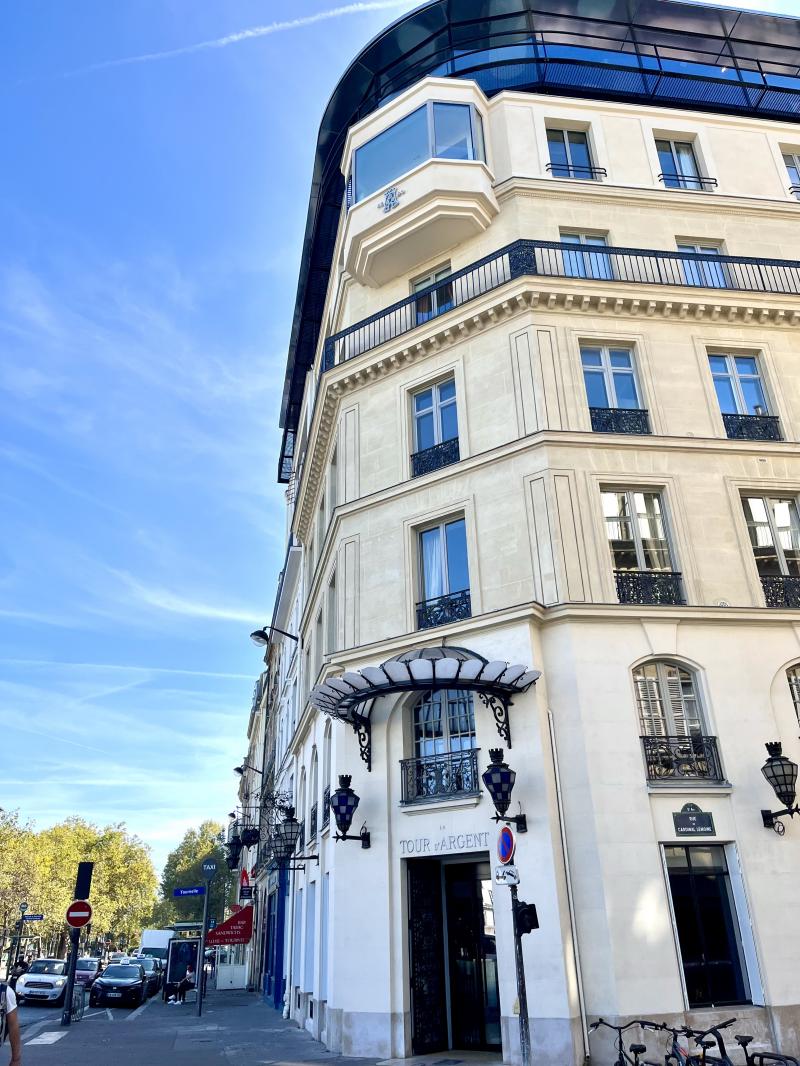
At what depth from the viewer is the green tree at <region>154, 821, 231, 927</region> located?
8523 centimetres

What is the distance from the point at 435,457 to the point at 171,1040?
48.9 ft

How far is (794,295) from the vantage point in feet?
59.0

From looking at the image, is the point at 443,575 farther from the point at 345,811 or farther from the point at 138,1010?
the point at 138,1010

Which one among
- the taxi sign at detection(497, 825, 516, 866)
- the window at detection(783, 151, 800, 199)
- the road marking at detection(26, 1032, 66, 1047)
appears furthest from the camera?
the window at detection(783, 151, 800, 199)

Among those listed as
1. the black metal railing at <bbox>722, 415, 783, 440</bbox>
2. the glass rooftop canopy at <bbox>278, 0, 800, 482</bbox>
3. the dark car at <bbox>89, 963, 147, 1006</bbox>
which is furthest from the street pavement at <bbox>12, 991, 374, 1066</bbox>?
the glass rooftop canopy at <bbox>278, 0, 800, 482</bbox>

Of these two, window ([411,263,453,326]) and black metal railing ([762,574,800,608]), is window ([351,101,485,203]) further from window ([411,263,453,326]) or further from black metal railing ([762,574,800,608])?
black metal railing ([762,574,800,608])

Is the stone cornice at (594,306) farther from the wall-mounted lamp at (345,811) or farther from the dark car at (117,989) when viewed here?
the dark car at (117,989)

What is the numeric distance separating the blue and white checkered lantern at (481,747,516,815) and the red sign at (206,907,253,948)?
20.4 metres

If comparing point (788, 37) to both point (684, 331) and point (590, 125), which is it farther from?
point (684, 331)

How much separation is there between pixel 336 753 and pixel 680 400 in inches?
409

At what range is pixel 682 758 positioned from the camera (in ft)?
44.5

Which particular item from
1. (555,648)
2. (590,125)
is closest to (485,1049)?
(555,648)

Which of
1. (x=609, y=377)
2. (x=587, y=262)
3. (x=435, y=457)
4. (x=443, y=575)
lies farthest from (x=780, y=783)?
(x=587, y=262)

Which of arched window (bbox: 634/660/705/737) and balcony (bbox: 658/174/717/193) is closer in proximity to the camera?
arched window (bbox: 634/660/705/737)
